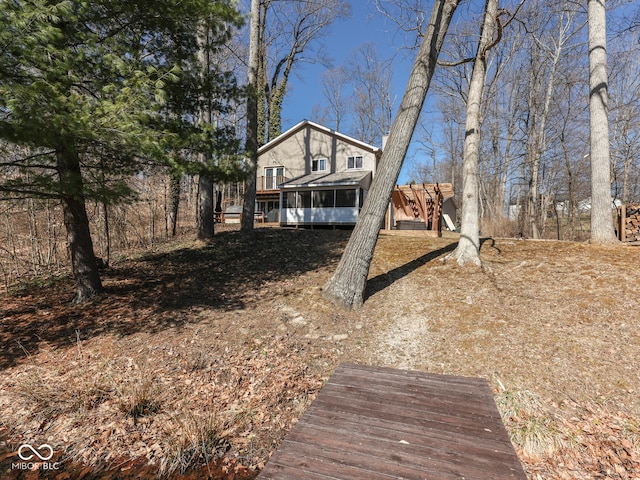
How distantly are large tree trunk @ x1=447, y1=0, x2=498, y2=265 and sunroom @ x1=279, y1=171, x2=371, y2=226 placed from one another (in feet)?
26.9

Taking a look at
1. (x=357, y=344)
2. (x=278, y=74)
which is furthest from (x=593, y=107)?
(x=278, y=74)

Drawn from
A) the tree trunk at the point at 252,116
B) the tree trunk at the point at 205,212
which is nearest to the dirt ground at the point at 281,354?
the tree trunk at the point at 205,212

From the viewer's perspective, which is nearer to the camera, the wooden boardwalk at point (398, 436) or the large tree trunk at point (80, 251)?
the wooden boardwalk at point (398, 436)

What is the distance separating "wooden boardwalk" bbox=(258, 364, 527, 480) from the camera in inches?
63.6

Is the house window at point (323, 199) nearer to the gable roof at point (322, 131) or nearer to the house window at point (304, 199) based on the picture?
the house window at point (304, 199)

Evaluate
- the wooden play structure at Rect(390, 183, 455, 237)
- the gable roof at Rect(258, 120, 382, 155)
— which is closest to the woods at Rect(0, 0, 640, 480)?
the wooden play structure at Rect(390, 183, 455, 237)

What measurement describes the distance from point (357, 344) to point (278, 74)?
21.9m

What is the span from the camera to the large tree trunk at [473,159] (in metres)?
6.61

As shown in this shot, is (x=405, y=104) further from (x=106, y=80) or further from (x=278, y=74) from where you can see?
(x=278, y=74)

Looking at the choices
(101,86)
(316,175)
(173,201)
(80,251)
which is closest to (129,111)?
(101,86)

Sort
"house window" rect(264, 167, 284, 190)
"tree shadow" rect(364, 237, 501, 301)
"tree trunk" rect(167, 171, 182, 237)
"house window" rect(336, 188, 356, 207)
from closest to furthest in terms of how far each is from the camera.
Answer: "tree shadow" rect(364, 237, 501, 301) → "tree trunk" rect(167, 171, 182, 237) → "house window" rect(336, 188, 356, 207) → "house window" rect(264, 167, 284, 190)

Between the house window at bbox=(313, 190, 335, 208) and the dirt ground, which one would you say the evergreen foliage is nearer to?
the dirt ground

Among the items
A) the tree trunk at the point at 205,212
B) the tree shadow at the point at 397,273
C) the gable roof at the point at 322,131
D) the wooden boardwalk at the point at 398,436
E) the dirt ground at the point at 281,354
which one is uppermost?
the gable roof at the point at 322,131

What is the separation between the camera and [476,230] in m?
6.71
